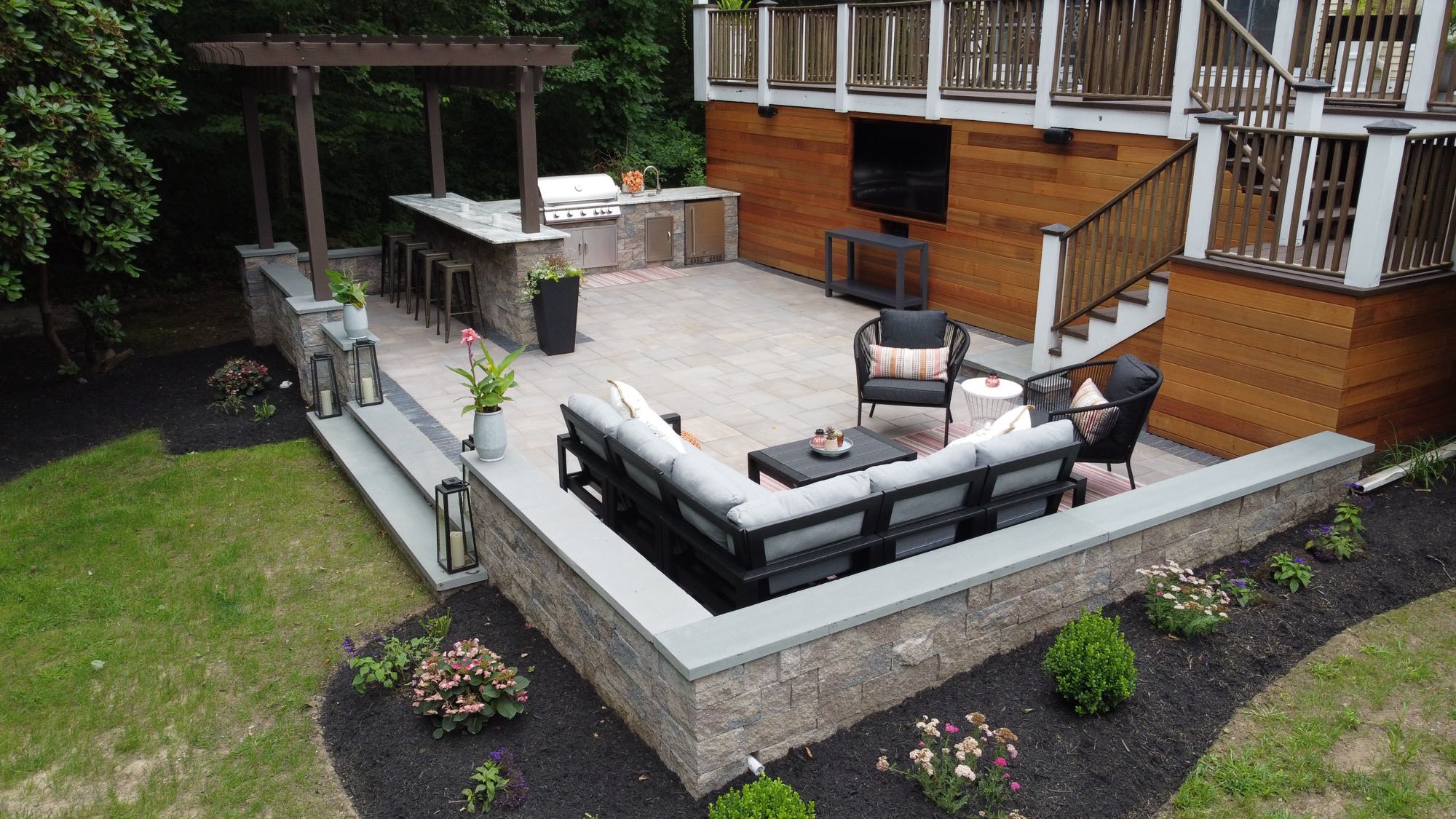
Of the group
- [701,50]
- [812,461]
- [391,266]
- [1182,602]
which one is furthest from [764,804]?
[701,50]

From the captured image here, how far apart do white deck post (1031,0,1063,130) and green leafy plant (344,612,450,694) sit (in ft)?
22.5

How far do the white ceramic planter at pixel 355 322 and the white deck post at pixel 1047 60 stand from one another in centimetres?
594

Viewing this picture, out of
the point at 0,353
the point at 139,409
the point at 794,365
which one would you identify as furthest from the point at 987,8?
the point at 0,353

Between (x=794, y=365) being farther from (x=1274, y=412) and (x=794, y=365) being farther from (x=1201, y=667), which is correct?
(x=1201, y=667)

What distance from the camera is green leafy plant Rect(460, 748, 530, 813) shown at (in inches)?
151

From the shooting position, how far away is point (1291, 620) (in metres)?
4.86

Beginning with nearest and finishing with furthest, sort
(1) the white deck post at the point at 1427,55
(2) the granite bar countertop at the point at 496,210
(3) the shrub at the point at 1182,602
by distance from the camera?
(3) the shrub at the point at 1182,602 → (1) the white deck post at the point at 1427,55 → (2) the granite bar countertop at the point at 496,210

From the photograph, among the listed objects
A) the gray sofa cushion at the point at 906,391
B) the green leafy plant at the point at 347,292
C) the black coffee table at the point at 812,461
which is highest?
the green leafy plant at the point at 347,292

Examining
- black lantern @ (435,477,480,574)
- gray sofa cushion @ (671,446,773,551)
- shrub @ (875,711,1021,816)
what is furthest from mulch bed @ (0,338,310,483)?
shrub @ (875,711,1021,816)

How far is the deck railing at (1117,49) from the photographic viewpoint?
320 inches

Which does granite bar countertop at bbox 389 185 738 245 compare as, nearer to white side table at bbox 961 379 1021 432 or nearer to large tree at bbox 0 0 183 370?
large tree at bbox 0 0 183 370

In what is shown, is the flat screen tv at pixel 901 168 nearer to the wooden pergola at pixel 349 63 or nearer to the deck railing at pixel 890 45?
the deck railing at pixel 890 45

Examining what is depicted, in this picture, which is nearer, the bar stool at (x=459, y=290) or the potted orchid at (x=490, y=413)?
the potted orchid at (x=490, y=413)

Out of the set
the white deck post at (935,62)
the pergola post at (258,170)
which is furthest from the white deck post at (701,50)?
the pergola post at (258,170)
